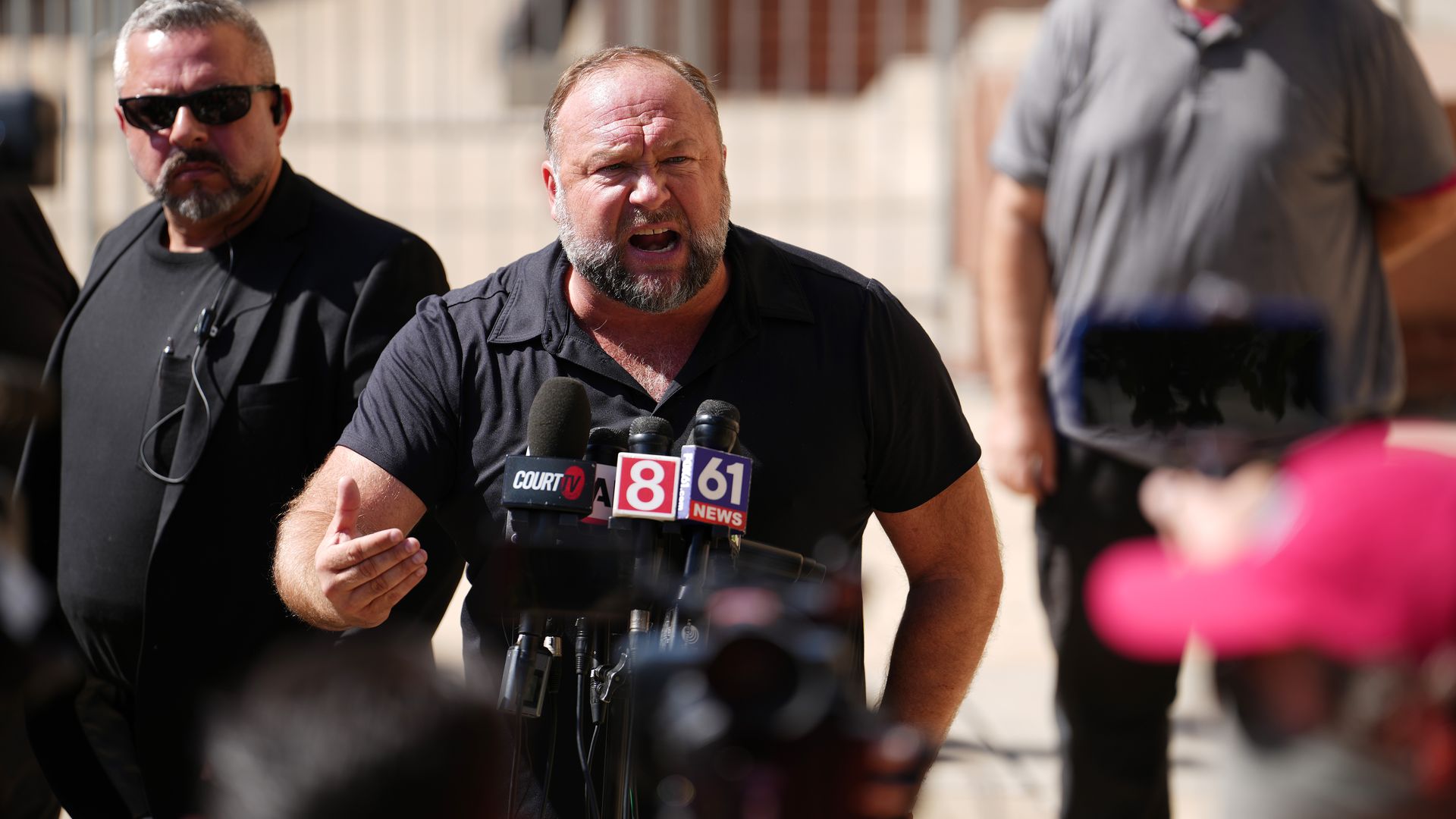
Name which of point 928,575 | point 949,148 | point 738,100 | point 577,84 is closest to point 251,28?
point 577,84

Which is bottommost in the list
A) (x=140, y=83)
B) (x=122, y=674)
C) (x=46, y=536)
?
(x=122, y=674)

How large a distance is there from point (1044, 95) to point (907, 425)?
4.35 feet

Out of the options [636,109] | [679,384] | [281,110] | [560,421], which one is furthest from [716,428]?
[281,110]

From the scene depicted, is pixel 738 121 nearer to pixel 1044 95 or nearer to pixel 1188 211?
pixel 1044 95

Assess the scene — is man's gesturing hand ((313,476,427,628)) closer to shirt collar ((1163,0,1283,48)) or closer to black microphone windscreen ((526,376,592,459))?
black microphone windscreen ((526,376,592,459))

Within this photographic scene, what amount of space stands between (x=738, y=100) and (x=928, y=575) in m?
7.88

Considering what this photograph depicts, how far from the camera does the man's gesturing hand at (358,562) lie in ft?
9.37

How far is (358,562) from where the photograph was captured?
2883 mm

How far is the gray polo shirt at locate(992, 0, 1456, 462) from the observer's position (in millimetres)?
4051

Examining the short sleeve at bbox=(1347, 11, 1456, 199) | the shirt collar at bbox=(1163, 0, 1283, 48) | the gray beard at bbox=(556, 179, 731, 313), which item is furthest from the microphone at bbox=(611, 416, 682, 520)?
the short sleeve at bbox=(1347, 11, 1456, 199)

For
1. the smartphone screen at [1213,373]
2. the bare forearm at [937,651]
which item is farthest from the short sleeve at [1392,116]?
the bare forearm at [937,651]

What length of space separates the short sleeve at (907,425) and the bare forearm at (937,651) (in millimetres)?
201

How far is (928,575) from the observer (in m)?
3.44

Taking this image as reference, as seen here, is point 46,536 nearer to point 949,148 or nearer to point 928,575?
point 928,575
